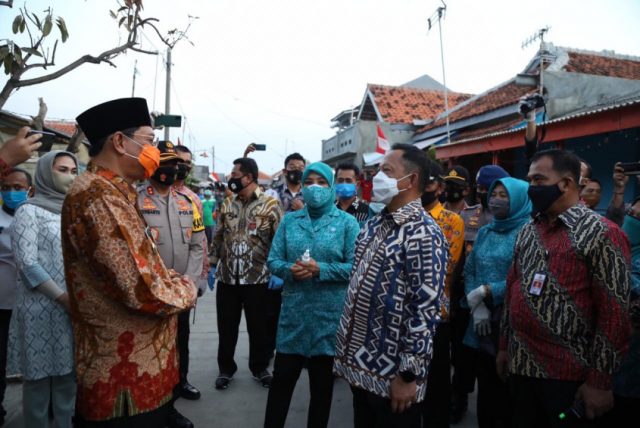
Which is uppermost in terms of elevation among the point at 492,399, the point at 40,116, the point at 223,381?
the point at 40,116

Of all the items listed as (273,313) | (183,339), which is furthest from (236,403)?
(273,313)

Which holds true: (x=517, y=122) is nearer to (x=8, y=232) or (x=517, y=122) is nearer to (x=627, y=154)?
(x=627, y=154)

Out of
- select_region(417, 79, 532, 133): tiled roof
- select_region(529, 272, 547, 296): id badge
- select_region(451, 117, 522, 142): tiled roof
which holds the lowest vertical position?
select_region(529, 272, 547, 296): id badge

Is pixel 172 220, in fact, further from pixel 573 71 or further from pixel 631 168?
pixel 573 71

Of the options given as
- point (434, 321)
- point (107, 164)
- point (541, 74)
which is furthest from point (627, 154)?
point (107, 164)

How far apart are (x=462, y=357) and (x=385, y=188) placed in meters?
2.08

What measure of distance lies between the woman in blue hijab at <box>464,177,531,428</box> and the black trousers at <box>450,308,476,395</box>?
1.37ft

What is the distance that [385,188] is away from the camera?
2.28 metres

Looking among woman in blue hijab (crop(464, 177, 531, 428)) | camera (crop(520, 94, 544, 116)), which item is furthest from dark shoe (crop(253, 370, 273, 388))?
camera (crop(520, 94, 544, 116))

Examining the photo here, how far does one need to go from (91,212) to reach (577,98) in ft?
44.8

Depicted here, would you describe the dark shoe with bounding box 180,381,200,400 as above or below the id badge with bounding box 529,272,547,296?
below

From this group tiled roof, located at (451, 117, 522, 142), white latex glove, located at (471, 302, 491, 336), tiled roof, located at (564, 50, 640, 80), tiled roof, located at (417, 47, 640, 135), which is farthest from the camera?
tiled roof, located at (564, 50, 640, 80)

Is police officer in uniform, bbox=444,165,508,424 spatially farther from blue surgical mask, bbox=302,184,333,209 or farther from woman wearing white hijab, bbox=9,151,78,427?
woman wearing white hijab, bbox=9,151,78,427

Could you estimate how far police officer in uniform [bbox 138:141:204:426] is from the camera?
3361 millimetres
